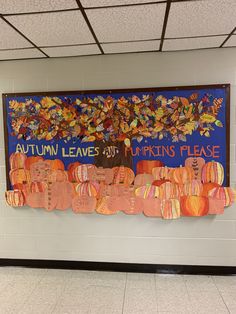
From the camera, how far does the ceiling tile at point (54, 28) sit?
1847mm

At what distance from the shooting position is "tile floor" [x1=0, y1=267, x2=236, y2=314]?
223 centimetres

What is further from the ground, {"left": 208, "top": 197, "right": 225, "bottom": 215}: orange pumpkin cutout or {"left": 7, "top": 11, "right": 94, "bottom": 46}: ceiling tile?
{"left": 7, "top": 11, "right": 94, "bottom": 46}: ceiling tile

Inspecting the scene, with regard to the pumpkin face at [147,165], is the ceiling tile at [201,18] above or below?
above

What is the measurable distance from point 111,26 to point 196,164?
5.17ft

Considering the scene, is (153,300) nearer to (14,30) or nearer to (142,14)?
(142,14)

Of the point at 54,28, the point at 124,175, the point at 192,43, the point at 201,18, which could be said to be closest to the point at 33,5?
the point at 54,28

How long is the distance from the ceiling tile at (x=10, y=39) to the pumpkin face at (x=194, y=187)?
84.3 inches

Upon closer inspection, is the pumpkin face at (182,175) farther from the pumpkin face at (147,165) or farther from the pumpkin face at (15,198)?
the pumpkin face at (15,198)

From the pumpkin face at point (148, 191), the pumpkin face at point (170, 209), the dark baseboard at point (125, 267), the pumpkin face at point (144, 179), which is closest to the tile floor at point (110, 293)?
the dark baseboard at point (125, 267)

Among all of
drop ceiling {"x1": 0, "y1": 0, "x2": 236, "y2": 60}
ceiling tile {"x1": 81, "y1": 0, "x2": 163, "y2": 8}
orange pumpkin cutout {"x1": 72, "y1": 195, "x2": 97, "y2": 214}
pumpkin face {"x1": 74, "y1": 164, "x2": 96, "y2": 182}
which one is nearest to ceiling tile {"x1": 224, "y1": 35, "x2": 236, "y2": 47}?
drop ceiling {"x1": 0, "y1": 0, "x2": 236, "y2": 60}

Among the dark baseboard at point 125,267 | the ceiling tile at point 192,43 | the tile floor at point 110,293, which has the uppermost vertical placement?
the ceiling tile at point 192,43

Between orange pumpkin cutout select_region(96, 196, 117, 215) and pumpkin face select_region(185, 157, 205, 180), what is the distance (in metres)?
0.95

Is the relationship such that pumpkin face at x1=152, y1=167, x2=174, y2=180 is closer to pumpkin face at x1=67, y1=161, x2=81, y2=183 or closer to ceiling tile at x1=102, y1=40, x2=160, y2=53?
pumpkin face at x1=67, y1=161, x2=81, y2=183

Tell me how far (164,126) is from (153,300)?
1.72 metres
